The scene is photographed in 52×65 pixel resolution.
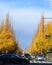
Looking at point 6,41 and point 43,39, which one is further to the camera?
point 6,41

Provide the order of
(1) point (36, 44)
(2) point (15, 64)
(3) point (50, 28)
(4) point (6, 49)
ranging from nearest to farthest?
(2) point (15, 64) → (3) point (50, 28) → (4) point (6, 49) → (1) point (36, 44)

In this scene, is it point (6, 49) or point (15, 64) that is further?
point (6, 49)

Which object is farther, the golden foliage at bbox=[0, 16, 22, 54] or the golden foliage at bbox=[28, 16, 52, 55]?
the golden foliage at bbox=[0, 16, 22, 54]

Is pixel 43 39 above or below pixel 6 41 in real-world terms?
above

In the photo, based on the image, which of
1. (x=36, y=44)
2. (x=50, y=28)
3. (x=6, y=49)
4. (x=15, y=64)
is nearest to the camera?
(x=15, y=64)

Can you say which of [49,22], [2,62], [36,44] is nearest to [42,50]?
[36,44]

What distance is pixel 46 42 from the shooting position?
106000mm

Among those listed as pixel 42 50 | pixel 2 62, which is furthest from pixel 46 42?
pixel 2 62

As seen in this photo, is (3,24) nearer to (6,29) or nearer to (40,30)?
(6,29)

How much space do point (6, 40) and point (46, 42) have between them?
12688mm

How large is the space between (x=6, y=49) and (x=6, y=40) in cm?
311

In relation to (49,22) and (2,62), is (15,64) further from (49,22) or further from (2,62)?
(49,22)

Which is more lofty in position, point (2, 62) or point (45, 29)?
point (45, 29)

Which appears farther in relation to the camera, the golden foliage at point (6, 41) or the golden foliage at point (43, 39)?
the golden foliage at point (6, 41)
